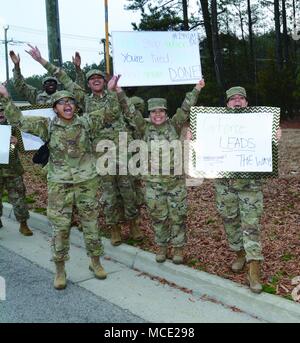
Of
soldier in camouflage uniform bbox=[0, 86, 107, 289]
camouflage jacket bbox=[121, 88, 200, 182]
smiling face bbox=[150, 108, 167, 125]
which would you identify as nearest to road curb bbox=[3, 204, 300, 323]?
soldier in camouflage uniform bbox=[0, 86, 107, 289]

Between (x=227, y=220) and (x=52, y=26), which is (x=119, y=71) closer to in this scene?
(x=227, y=220)

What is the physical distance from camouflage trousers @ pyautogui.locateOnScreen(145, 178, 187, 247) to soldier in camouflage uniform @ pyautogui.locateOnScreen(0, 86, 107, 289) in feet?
1.99

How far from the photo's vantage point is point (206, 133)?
4656 millimetres

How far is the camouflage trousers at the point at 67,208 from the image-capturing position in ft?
15.6

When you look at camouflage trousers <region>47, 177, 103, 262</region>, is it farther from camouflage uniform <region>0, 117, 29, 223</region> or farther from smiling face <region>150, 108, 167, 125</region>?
camouflage uniform <region>0, 117, 29, 223</region>

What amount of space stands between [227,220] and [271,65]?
2570 centimetres

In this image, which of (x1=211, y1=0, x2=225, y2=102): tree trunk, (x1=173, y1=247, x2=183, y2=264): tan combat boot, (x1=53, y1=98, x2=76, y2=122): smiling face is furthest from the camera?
(x1=211, y1=0, x2=225, y2=102): tree trunk

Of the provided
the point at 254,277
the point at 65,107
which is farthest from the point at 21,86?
the point at 254,277

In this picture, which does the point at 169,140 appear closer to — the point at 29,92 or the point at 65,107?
the point at 65,107

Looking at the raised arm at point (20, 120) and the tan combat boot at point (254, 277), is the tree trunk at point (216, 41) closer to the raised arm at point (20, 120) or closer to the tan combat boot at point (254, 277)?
the raised arm at point (20, 120)

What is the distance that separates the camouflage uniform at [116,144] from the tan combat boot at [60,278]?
1.11m

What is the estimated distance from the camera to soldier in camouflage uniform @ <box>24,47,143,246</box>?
5.43 metres
